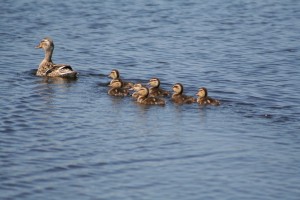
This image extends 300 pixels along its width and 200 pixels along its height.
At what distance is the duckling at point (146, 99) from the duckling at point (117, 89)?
0.62 metres

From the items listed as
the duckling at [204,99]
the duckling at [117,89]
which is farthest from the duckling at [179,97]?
the duckling at [117,89]

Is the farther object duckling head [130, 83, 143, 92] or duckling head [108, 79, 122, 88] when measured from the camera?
duckling head [108, 79, 122, 88]

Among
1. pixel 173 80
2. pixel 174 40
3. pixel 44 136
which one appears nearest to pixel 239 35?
pixel 174 40

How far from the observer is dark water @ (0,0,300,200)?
414 inches

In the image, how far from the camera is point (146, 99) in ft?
47.7

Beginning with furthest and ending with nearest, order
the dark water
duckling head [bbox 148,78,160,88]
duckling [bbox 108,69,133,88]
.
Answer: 1. duckling [bbox 108,69,133,88]
2. duckling head [bbox 148,78,160,88]
3. the dark water

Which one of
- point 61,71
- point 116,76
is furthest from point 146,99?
point 61,71

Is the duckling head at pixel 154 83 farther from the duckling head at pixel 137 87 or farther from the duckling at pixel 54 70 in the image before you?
the duckling at pixel 54 70

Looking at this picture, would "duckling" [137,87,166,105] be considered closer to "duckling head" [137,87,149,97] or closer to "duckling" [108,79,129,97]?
"duckling head" [137,87,149,97]

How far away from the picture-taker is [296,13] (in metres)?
26.5

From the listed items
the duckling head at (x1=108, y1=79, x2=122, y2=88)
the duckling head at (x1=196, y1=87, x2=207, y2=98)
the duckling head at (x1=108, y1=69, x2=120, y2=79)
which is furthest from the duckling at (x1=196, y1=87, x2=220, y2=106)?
the duckling head at (x1=108, y1=69, x2=120, y2=79)

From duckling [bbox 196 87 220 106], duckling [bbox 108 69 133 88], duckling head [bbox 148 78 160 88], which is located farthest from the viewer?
duckling [bbox 108 69 133 88]

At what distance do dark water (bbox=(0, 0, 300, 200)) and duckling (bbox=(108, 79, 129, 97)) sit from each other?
0.88 ft

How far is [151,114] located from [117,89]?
1625 millimetres
